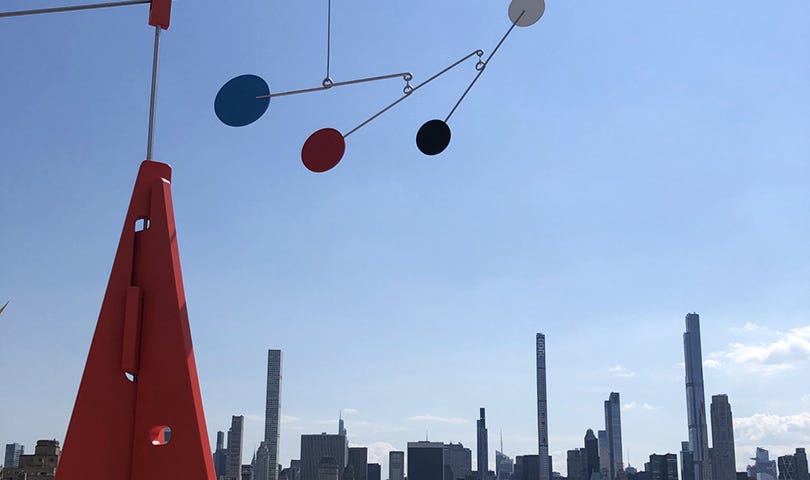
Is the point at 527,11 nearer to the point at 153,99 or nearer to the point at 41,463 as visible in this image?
the point at 153,99

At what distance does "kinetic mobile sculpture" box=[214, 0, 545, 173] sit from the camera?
7.74m

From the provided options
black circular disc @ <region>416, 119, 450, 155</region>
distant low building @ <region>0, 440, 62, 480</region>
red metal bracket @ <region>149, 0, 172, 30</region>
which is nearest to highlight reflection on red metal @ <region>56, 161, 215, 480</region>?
red metal bracket @ <region>149, 0, 172, 30</region>

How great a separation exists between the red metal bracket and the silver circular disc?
3.07 m

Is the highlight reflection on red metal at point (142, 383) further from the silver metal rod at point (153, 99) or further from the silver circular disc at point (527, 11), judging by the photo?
the silver circular disc at point (527, 11)

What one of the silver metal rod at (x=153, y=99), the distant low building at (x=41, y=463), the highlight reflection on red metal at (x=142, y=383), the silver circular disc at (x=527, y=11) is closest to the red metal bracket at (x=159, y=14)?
the silver metal rod at (x=153, y=99)

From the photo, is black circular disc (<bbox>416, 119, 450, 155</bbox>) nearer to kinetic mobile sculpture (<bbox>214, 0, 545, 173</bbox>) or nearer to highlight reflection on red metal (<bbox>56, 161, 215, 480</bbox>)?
kinetic mobile sculpture (<bbox>214, 0, 545, 173</bbox>)

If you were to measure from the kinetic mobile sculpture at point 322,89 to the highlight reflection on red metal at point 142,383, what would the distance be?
160 centimetres

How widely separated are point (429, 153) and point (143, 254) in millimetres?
2902

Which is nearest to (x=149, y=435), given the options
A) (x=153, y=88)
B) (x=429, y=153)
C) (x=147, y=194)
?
(x=147, y=194)

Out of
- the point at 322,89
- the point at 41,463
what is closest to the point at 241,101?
the point at 322,89

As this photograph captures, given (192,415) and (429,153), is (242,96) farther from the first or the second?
(192,415)

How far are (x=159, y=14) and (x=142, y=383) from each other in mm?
3178

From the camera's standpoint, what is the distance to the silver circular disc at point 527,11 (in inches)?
303

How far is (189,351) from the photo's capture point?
6520 millimetres
